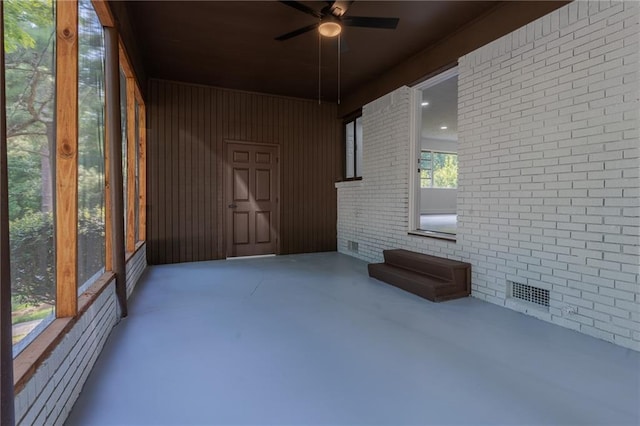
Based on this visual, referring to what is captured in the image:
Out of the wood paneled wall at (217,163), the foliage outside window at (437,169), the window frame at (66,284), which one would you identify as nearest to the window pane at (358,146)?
the wood paneled wall at (217,163)

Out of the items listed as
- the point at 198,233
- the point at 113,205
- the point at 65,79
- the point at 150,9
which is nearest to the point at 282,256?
the point at 198,233

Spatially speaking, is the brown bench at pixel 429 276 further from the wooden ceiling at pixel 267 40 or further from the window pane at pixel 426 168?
the window pane at pixel 426 168

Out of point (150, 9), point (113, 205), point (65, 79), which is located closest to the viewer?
point (65, 79)

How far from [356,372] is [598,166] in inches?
96.3

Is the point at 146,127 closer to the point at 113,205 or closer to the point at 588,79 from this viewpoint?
the point at 113,205

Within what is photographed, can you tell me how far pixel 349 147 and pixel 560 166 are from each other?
4254mm

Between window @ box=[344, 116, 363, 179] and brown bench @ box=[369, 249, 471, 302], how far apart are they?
244 centimetres

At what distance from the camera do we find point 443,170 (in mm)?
11672

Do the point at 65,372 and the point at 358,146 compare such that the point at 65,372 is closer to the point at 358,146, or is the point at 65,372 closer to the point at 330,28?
the point at 330,28

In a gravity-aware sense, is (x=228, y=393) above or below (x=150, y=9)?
below

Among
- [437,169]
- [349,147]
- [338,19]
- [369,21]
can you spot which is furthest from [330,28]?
[437,169]

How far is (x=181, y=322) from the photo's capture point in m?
2.86

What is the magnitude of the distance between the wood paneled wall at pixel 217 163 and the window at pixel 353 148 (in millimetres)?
174

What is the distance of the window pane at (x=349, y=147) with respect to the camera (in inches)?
261
